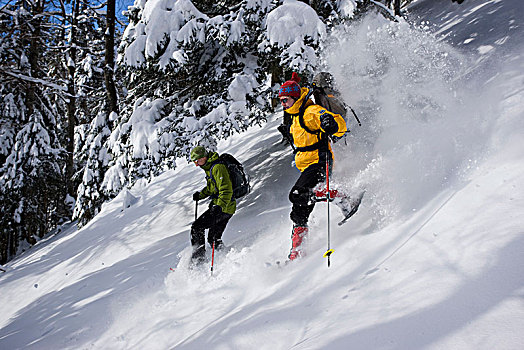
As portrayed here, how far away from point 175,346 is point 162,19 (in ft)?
17.8

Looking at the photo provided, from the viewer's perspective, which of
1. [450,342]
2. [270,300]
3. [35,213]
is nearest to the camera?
[450,342]

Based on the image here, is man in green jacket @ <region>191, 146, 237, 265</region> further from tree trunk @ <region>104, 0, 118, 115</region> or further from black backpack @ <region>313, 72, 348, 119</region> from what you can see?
tree trunk @ <region>104, 0, 118, 115</region>

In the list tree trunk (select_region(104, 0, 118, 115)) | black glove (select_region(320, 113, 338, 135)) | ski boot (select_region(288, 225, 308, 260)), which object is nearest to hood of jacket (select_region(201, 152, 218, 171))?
ski boot (select_region(288, 225, 308, 260))

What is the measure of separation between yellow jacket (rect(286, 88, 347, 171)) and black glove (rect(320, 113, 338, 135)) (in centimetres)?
8

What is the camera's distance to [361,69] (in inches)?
349

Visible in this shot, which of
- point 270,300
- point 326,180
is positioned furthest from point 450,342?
point 326,180

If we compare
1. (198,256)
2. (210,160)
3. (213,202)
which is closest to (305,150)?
(210,160)

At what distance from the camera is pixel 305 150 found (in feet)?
14.6

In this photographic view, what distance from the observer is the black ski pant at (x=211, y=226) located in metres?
5.38

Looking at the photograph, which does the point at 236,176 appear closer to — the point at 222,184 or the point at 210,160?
the point at 222,184

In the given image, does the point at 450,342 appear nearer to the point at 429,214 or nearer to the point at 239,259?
the point at 429,214

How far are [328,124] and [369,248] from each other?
4.75 ft

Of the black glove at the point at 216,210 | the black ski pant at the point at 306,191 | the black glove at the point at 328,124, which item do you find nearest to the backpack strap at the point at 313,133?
the black ski pant at the point at 306,191

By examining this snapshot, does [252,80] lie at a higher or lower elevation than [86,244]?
higher
